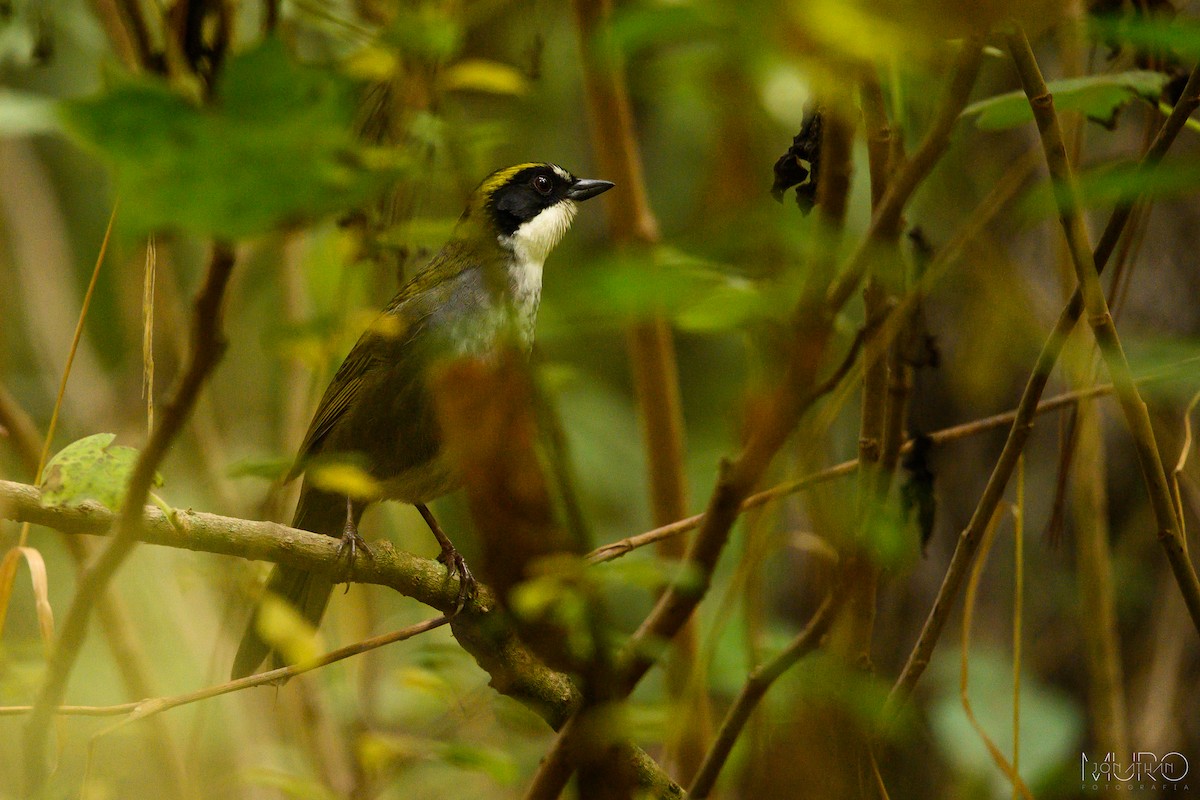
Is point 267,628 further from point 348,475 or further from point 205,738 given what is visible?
point 205,738

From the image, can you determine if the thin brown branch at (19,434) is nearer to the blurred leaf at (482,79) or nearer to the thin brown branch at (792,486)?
the blurred leaf at (482,79)

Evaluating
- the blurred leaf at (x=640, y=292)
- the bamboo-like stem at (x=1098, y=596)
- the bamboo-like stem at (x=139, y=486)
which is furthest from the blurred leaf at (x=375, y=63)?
the bamboo-like stem at (x=1098, y=596)

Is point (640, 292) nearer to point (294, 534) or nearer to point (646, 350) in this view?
point (294, 534)

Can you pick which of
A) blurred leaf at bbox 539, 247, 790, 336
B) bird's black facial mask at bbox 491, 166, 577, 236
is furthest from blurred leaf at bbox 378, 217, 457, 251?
bird's black facial mask at bbox 491, 166, 577, 236

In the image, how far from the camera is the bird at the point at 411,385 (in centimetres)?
324

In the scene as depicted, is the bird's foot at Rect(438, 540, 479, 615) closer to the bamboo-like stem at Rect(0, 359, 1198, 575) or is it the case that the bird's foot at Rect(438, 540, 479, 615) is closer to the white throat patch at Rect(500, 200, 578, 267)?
the bamboo-like stem at Rect(0, 359, 1198, 575)

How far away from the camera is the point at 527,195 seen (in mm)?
4000

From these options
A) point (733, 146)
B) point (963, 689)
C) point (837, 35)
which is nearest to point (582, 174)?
point (733, 146)

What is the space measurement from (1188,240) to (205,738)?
15.4ft

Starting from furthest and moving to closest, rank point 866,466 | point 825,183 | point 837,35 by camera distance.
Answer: point 866,466 → point 825,183 → point 837,35

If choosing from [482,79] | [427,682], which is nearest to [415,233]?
[482,79]

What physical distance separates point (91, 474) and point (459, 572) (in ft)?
5.66

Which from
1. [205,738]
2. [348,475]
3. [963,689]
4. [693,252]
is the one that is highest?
[693,252]

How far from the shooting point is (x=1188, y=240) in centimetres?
381
